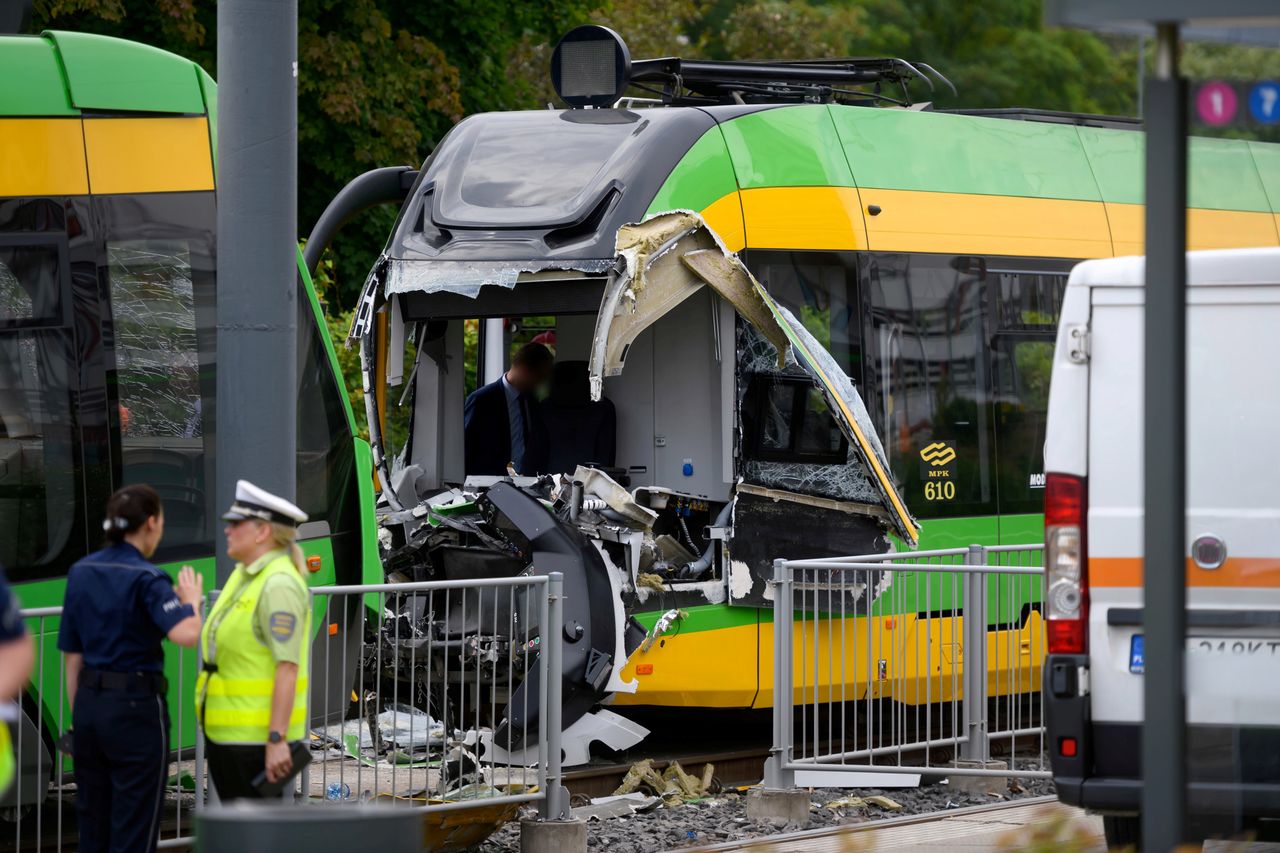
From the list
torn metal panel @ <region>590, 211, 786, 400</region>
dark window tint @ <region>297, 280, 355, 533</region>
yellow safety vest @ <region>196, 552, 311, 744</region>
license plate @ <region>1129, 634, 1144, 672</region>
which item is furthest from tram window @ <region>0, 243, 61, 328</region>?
license plate @ <region>1129, 634, 1144, 672</region>

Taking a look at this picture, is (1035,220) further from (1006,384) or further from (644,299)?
(644,299)

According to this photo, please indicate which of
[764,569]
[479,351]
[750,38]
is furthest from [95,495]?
[750,38]

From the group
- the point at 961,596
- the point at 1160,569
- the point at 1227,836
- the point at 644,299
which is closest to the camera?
the point at 1160,569

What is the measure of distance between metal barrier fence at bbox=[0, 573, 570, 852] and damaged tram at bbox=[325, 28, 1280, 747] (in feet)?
4.28

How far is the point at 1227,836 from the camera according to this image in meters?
6.91

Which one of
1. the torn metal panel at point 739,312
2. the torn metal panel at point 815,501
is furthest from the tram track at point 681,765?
the torn metal panel at point 739,312

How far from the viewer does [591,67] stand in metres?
12.3

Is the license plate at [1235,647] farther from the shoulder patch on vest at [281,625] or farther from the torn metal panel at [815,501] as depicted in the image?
the torn metal panel at [815,501]

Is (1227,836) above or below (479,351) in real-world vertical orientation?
below

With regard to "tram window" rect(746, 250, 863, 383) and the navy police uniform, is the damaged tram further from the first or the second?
the navy police uniform

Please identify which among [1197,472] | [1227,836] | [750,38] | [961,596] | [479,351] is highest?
[750,38]

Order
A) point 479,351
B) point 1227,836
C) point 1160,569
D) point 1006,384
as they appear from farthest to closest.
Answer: point 479,351 < point 1006,384 < point 1227,836 < point 1160,569

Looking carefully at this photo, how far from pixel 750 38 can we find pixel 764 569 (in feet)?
71.8

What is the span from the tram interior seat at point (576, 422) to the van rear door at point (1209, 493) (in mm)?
4922
